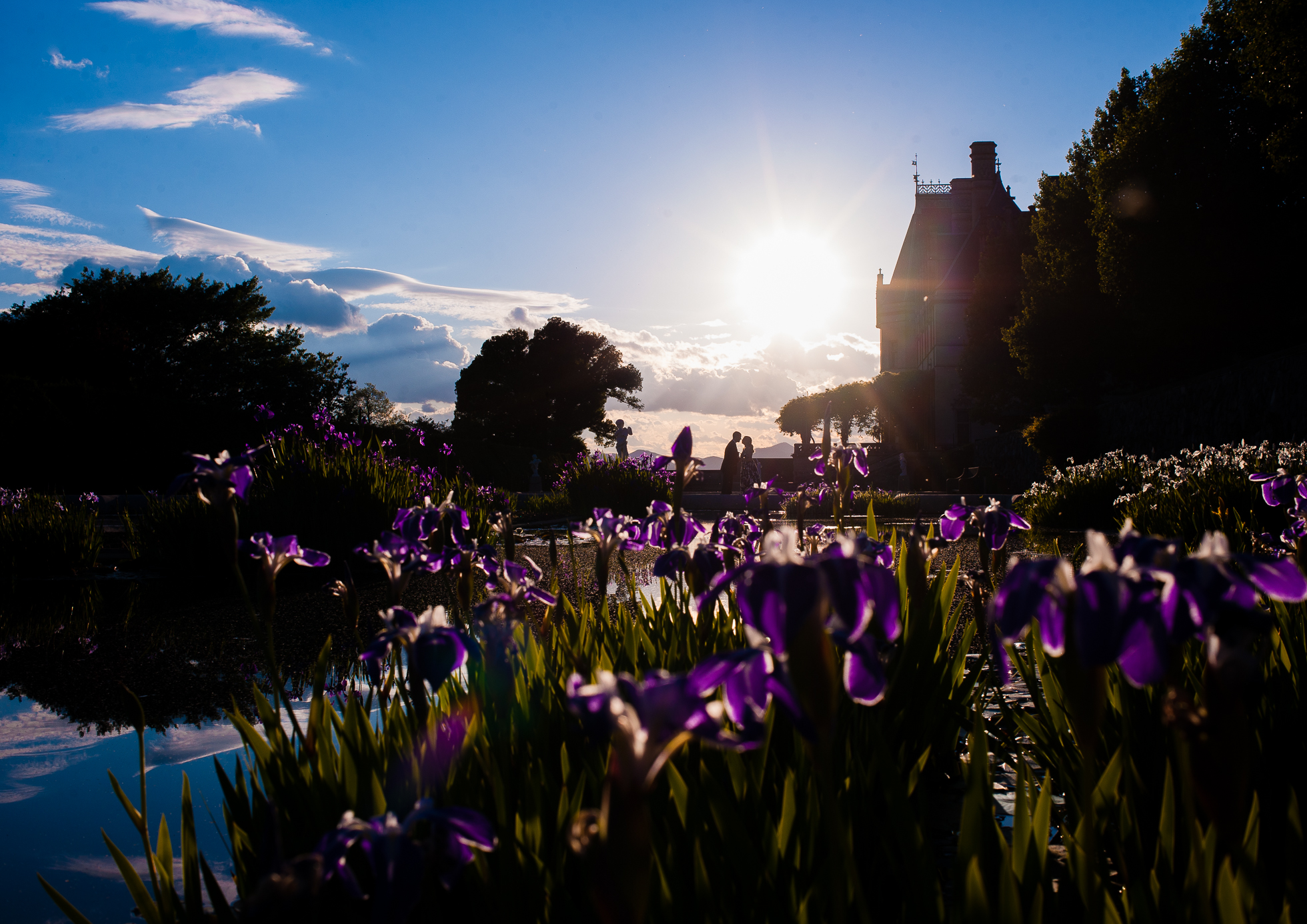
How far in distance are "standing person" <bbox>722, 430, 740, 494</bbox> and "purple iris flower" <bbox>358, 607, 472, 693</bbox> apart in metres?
13.0

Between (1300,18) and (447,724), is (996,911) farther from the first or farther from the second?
(1300,18)

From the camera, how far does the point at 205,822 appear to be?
6.15 ft

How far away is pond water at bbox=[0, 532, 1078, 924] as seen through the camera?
1.67m

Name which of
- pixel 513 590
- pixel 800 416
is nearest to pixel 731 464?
pixel 513 590

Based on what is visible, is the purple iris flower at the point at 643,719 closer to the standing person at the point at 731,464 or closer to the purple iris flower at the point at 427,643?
the purple iris flower at the point at 427,643

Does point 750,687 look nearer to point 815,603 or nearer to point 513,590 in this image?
point 815,603

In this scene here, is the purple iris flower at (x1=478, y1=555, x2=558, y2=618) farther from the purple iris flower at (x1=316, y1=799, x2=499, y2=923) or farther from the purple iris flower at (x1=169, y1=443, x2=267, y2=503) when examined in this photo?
the purple iris flower at (x1=169, y1=443, x2=267, y2=503)

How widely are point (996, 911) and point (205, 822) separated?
186 cm

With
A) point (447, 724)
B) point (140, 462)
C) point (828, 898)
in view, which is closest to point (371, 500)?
point (447, 724)

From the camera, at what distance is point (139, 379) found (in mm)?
29234

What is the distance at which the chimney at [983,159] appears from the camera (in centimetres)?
4000

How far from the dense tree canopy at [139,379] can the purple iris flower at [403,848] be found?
625 inches

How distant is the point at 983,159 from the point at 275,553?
4616 cm

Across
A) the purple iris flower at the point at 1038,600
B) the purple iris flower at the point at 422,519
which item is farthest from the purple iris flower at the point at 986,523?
the purple iris flower at the point at 422,519
